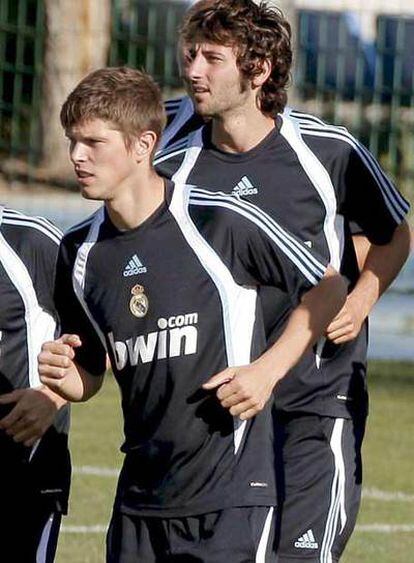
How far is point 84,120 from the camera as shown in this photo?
16.6 feet

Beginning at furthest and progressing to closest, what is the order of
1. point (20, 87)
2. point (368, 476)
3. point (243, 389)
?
point (20, 87)
point (368, 476)
point (243, 389)

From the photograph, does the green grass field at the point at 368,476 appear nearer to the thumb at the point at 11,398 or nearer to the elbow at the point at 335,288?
the thumb at the point at 11,398

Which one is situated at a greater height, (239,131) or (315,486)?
(239,131)

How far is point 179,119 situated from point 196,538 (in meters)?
1.81

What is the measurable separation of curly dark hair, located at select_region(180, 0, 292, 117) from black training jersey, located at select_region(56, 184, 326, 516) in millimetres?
869

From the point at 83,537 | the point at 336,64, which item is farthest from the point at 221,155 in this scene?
the point at 336,64

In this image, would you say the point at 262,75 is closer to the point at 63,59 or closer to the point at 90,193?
the point at 90,193

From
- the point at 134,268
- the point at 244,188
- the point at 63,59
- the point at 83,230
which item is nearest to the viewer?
the point at 134,268

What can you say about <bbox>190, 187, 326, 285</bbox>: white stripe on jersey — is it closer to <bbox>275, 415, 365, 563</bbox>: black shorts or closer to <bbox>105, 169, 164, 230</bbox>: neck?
<bbox>105, 169, 164, 230</bbox>: neck

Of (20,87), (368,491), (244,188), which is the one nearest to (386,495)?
(368,491)

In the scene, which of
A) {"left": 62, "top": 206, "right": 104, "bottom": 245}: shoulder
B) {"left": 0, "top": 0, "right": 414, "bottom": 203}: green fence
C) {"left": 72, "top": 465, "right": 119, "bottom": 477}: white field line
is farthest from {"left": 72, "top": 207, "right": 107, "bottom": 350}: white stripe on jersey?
{"left": 0, "top": 0, "right": 414, "bottom": 203}: green fence

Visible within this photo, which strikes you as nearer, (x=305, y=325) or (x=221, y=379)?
(x=221, y=379)

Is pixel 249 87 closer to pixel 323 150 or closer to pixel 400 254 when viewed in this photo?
pixel 323 150

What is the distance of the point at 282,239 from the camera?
504cm
